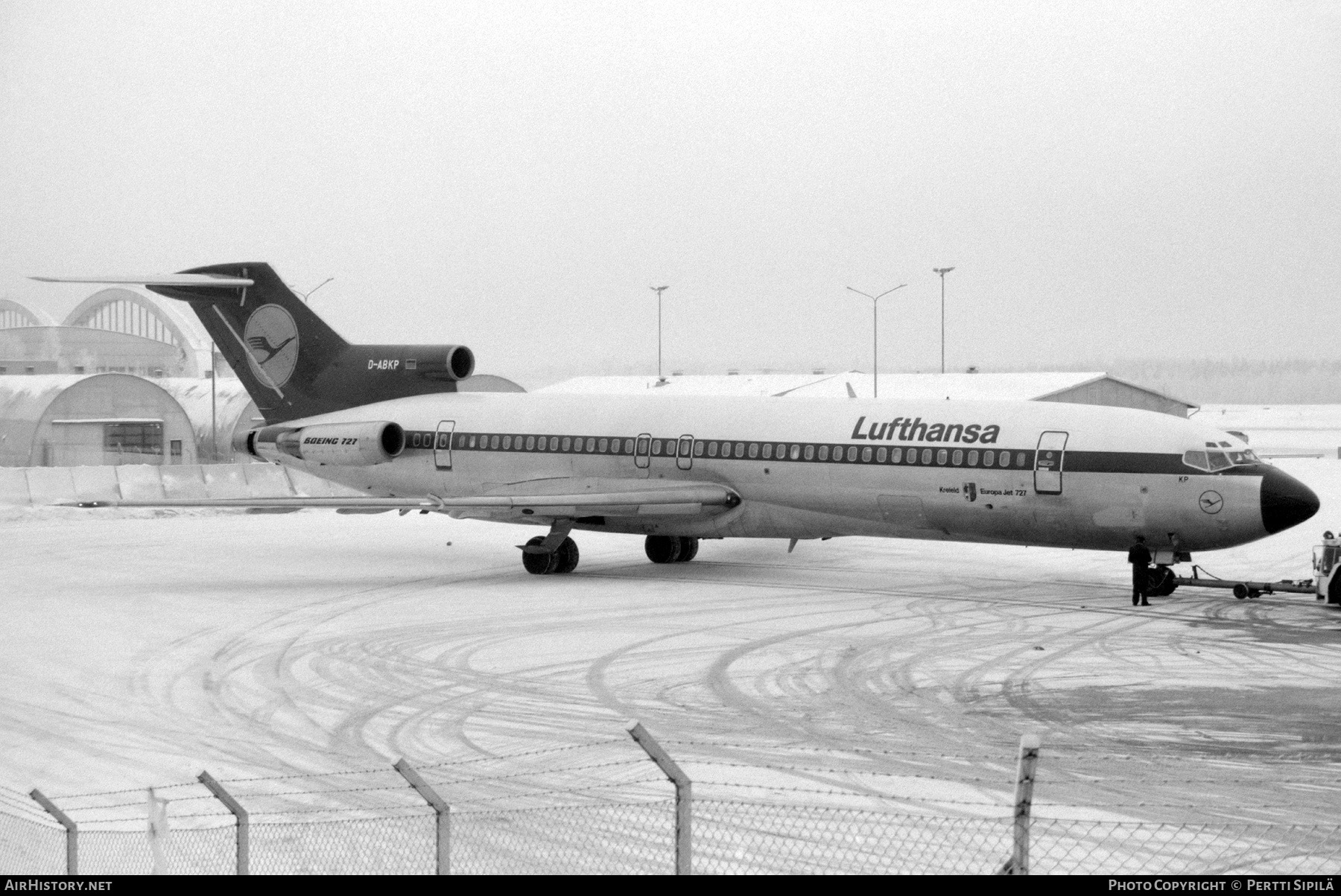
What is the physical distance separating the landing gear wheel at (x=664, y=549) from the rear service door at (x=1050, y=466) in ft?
25.7

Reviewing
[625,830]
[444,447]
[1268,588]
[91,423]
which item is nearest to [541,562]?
[444,447]

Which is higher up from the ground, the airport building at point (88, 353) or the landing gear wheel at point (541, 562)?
the airport building at point (88, 353)

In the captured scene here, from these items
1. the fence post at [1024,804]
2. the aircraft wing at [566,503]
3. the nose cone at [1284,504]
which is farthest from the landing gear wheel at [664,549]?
the fence post at [1024,804]

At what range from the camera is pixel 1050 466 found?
915 inches

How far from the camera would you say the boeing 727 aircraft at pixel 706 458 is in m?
22.8

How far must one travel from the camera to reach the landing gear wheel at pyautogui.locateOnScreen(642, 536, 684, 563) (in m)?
28.6

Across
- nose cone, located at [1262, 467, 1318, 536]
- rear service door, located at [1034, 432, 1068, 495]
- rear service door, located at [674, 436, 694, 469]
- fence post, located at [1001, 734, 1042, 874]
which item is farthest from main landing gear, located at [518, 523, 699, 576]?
fence post, located at [1001, 734, 1042, 874]

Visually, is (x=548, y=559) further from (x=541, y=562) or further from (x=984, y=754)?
(x=984, y=754)

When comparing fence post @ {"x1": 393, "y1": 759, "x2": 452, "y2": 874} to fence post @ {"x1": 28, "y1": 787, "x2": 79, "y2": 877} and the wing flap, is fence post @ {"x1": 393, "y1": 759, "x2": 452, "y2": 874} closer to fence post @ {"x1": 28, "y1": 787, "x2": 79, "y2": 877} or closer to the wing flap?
fence post @ {"x1": 28, "y1": 787, "x2": 79, "y2": 877}

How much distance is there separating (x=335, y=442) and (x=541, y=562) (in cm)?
544

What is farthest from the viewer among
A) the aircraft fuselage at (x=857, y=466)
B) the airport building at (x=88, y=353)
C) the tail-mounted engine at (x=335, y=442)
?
the airport building at (x=88, y=353)

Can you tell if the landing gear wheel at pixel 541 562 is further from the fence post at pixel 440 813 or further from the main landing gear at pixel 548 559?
the fence post at pixel 440 813

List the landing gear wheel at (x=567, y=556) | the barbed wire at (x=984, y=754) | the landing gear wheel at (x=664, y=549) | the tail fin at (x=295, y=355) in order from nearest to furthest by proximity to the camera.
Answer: the barbed wire at (x=984, y=754) → the landing gear wheel at (x=567, y=556) → the landing gear wheel at (x=664, y=549) → the tail fin at (x=295, y=355)

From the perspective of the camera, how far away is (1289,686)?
16.6 m
